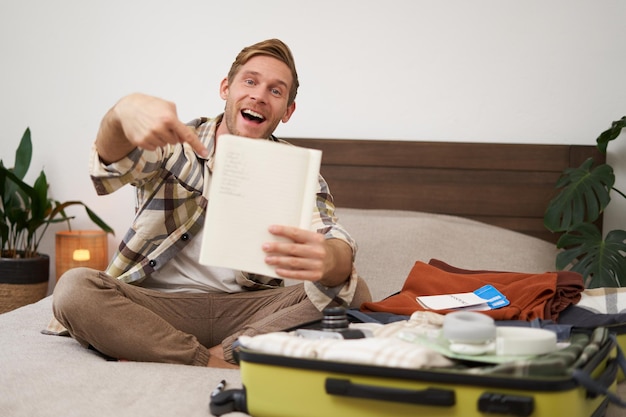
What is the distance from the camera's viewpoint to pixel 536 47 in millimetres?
2828

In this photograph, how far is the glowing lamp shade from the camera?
3047 mm

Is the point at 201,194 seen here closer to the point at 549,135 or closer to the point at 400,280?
the point at 400,280

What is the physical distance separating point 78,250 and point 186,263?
1.34m

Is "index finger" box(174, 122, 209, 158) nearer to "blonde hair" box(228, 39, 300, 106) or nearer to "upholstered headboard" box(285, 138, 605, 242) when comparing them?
"blonde hair" box(228, 39, 300, 106)

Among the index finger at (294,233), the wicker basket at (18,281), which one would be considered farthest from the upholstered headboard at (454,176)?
the index finger at (294,233)

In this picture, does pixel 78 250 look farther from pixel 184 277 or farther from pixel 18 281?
pixel 184 277

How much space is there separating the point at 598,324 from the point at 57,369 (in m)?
1.10

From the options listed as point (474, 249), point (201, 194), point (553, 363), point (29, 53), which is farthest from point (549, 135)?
point (29, 53)

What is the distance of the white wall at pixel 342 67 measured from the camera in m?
2.81

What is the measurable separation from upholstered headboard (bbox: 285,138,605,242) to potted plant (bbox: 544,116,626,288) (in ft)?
0.54

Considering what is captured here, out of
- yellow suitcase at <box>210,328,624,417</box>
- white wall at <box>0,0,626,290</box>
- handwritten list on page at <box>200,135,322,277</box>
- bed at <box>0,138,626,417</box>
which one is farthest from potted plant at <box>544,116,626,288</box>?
handwritten list on page at <box>200,135,322,277</box>

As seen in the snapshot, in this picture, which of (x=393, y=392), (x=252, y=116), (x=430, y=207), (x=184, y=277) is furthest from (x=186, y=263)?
(x=430, y=207)

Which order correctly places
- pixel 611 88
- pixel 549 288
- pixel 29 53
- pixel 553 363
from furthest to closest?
pixel 29 53 → pixel 611 88 → pixel 549 288 → pixel 553 363

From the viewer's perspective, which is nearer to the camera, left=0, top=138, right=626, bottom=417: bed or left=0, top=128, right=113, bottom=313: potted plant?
left=0, top=138, right=626, bottom=417: bed
